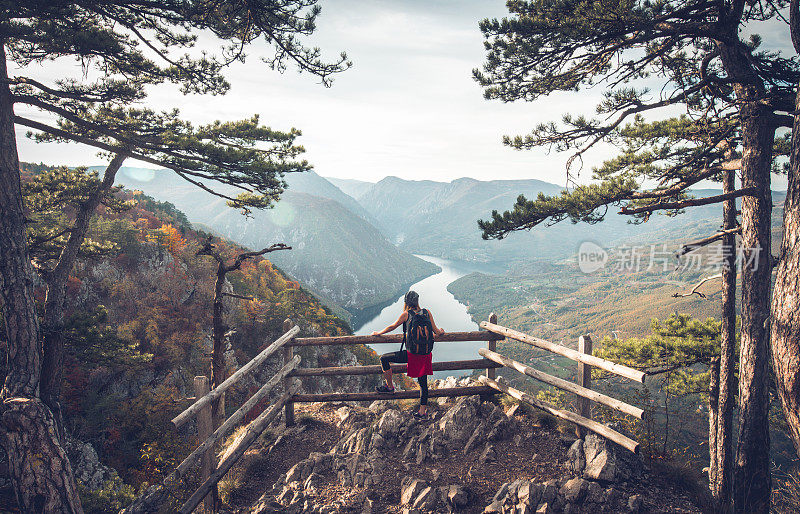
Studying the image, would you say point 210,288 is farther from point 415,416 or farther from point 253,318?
point 415,416

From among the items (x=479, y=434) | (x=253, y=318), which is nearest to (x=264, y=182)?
(x=479, y=434)

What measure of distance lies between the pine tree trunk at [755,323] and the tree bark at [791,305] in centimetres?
161

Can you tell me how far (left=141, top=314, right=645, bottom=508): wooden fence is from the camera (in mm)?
4492

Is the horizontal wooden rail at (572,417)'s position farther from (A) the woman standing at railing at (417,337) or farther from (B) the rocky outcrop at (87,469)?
(B) the rocky outcrop at (87,469)

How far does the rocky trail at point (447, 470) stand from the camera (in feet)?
14.7

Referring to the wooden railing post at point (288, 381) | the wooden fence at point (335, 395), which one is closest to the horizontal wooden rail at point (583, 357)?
the wooden fence at point (335, 395)

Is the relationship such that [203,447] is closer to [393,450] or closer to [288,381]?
[288,381]

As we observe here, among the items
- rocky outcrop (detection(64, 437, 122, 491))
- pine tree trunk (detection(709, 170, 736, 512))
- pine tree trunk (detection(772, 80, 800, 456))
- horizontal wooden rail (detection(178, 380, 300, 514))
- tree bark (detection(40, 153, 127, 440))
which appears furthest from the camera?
rocky outcrop (detection(64, 437, 122, 491))

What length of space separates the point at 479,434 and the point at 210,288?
29.6 meters

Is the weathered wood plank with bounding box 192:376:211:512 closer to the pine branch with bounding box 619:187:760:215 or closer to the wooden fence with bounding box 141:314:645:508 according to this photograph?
the wooden fence with bounding box 141:314:645:508

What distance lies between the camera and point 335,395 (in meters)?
6.75

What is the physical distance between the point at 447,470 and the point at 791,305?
16.3 ft

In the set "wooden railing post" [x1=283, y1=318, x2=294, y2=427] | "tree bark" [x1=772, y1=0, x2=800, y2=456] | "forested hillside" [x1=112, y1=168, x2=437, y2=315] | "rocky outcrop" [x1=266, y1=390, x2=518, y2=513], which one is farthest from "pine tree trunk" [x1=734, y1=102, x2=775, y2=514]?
"forested hillside" [x1=112, y1=168, x2=437, y2=315]

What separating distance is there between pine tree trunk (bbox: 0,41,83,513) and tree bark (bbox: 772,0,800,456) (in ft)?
33.9
